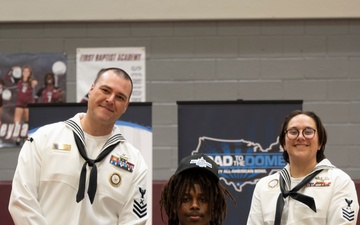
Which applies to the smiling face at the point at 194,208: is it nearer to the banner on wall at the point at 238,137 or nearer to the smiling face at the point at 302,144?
the smiling face at the point at 302,144

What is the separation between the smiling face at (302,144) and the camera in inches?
125

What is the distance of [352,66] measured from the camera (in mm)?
→ 5652

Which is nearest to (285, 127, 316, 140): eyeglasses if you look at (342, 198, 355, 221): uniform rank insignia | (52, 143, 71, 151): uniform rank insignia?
(342, 198, 355, 221): uniform rank insignia

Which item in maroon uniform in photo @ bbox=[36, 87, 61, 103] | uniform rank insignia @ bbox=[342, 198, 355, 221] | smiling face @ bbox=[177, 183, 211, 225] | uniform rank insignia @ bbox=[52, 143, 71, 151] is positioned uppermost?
maroon uniform in photo @ bbox=[36, 87, 61, 103]

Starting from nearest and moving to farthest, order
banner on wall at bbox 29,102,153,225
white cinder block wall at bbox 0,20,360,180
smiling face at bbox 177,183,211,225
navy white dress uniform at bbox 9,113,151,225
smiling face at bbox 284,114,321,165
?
smiling face at bbox 177,183,211,225 < navy white dress uniform at bbox 9,113,151,225 < smiling face at bbox 284,114,321,165 < banner on wall at bbox 29,102,153,225 < white cinder block wall at bbox 0,20,360,180

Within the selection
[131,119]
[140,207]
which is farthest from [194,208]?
[131,119]

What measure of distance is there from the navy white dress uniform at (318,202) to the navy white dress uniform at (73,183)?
73 centimetres

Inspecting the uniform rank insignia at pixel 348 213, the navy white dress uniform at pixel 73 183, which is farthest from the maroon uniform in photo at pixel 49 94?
the uniform rank insignia at pixel 348 213

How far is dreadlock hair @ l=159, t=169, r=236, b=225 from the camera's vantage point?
8.75 feet

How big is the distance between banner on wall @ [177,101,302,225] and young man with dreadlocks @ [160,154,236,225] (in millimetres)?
1639

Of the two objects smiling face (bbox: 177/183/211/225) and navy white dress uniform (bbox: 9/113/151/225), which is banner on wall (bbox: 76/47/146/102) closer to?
navy white dress uniform (bbox: 9/113/151/225)

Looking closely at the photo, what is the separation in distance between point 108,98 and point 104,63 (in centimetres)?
282

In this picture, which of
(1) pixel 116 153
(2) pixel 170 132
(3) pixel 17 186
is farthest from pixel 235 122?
(3) pixel 17 186

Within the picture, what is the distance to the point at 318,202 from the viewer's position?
3.12 metres
